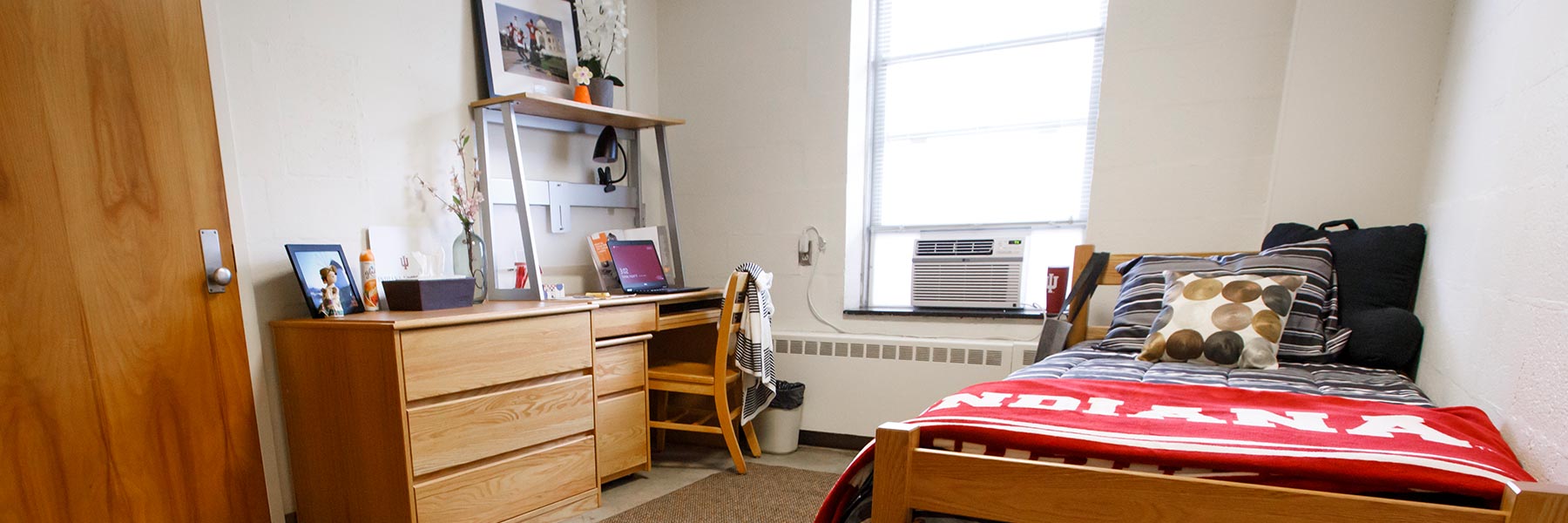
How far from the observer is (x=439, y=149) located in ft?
6.98

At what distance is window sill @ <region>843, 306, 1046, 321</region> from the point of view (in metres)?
2.45

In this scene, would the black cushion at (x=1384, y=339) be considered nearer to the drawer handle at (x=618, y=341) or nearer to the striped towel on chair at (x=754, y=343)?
the striped towel on chair at (x=754, y=343)

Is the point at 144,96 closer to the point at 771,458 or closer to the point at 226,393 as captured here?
the point at 226,393

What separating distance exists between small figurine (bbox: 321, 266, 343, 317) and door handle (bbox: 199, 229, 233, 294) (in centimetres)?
21

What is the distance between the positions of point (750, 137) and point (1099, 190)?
4.94 ft

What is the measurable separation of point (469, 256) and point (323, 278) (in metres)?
0.47

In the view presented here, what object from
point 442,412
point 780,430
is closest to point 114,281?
point 442,412

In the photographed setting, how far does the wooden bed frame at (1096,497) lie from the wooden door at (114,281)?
70.5 inches

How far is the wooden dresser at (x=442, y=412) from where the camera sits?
5.17ft

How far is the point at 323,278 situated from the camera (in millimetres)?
1707

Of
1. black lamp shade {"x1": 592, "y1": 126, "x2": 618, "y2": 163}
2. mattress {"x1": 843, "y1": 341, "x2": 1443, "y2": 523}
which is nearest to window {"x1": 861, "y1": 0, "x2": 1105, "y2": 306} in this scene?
mattress {"x1": 843, "y1": 341, "x2": 1443, "y2": 523}

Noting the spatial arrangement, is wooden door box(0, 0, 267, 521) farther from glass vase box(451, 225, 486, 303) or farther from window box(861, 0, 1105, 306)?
window box(861, 0, 1105, 306)

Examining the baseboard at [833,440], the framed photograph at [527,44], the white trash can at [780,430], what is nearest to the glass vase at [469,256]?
the framed photograph at [527,44]

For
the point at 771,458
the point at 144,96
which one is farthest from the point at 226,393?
the point at 771,458
